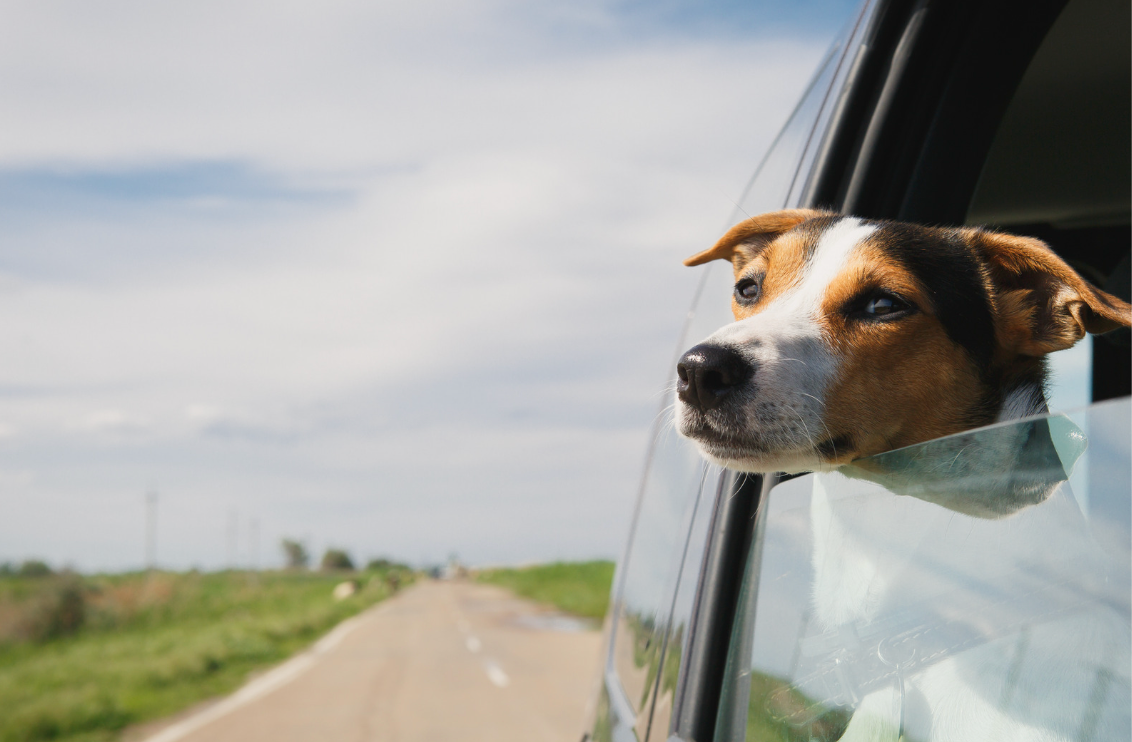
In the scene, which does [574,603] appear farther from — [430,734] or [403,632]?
[430,734]

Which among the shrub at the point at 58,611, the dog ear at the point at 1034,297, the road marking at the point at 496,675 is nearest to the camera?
the dog ear at the point at 1034,297

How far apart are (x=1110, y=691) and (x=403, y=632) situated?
23818 mm

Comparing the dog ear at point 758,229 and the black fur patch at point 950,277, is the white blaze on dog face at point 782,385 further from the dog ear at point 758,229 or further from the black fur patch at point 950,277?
the dog ear at point 758,229

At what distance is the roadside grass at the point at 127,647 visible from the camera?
10930mm

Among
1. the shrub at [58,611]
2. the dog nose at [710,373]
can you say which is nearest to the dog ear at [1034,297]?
the dog nose at [710,373]

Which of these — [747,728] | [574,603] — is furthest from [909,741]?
[574,603]

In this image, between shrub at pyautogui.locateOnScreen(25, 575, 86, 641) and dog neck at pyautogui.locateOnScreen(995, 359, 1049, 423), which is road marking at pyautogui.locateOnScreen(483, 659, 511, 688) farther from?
dog neck at pyautogui.locateOnScreen(995, 359, 1049, 423)

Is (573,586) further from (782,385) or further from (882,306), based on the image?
(782,385)

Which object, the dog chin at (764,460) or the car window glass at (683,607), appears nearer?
the dog chin at (764,460)

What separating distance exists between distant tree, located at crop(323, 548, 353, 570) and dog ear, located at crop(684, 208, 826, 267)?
118 m

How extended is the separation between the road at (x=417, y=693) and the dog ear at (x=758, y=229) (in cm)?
508

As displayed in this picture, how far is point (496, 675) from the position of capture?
15.0m

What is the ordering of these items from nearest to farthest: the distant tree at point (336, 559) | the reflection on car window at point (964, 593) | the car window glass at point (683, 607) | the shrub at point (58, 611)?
the reflection on car window at point (964, 593)
the car window glass at point (683, 607)
the shrub at point (58, 611)
the distant tree at point (336, 559)

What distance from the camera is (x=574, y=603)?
3125 cm
